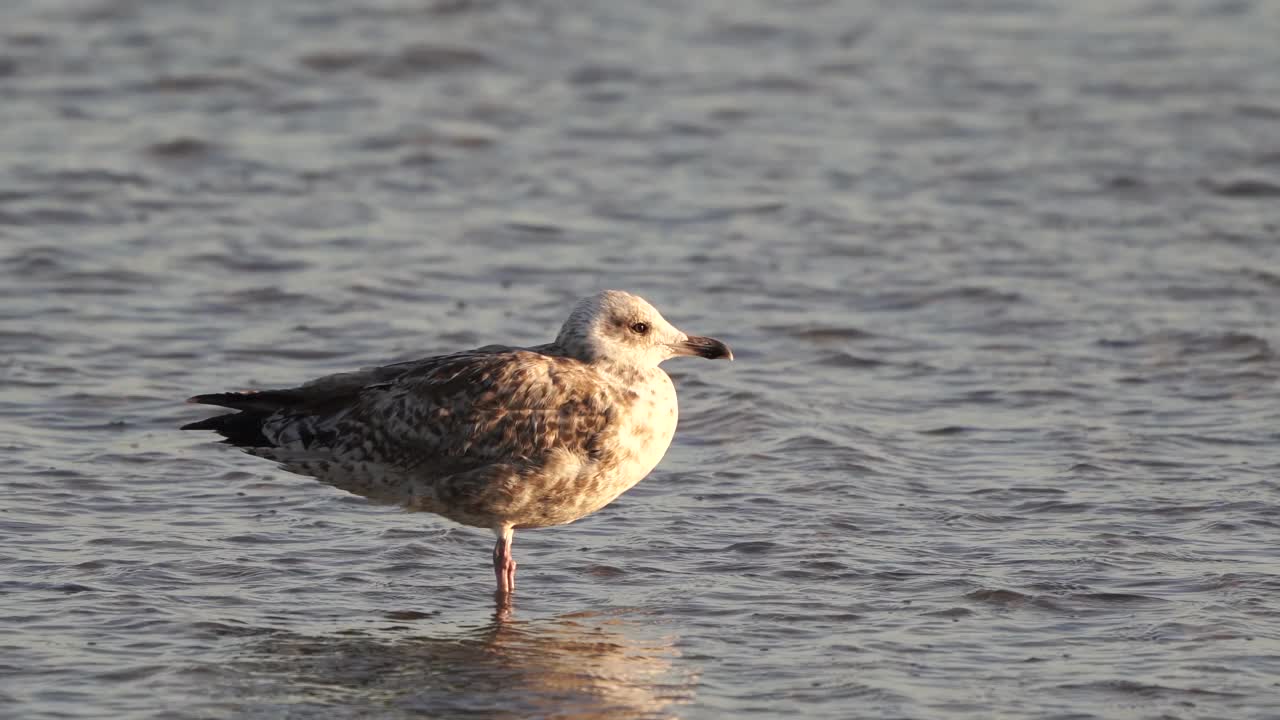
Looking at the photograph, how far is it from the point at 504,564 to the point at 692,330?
496cm

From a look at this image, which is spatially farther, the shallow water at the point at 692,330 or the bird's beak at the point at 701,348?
the bird's beak at the point at 701,348

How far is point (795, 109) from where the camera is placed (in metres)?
20.6

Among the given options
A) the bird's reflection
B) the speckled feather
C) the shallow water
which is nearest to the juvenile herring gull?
the speckled feather

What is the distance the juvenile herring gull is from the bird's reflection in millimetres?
649

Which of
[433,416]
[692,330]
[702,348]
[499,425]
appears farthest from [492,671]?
[692,330]

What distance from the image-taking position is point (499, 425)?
929 cm

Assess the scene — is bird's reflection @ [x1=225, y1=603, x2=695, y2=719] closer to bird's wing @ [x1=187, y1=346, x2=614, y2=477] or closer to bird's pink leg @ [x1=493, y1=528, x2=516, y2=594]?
bird's pink leg @ [x1=493, y1=528, x2=516, y2=594]

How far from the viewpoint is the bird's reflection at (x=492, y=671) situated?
7926mm

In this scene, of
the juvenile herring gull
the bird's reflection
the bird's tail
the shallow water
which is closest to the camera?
the bird's reflection

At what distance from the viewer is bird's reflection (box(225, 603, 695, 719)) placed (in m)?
7.93

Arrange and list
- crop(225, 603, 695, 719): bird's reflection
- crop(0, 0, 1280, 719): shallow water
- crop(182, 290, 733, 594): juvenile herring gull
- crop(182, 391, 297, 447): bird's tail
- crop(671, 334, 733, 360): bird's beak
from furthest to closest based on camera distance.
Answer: crop(671, 334, 733, 360): bird's beak
crop(182, 391, 297, 447): bird's tail
crop(182, 290, 733, 594): juvenile herring gull
crop(0, 0, 1280, 719): shallow water
crop(225, 603, 695, 719): bird's reflection

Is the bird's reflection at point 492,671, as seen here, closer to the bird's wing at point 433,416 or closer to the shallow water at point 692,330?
the shallow water at point 692,330

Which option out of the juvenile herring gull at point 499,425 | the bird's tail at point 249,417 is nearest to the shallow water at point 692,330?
the juvenile herring gull at point 499,425

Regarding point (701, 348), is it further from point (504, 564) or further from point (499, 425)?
point (504, 564)
